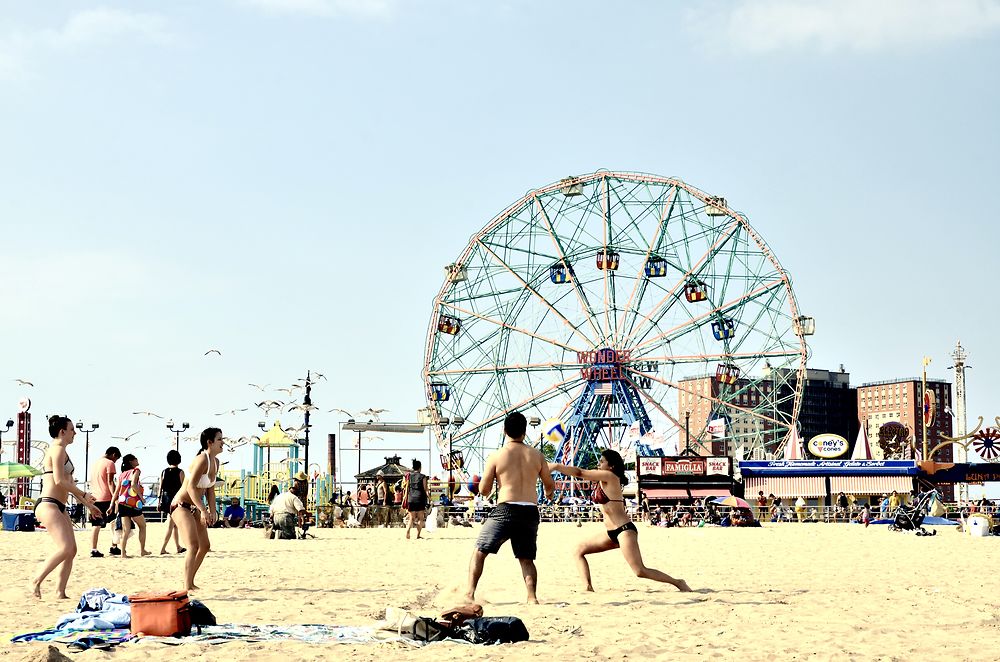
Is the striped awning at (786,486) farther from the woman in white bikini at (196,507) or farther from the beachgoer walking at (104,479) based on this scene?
the woman in white bikini at (196,507)

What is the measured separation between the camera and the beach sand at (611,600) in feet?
25.5

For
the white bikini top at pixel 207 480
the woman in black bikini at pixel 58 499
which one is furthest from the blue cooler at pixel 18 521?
the woman in black bikini at pixel 58 499

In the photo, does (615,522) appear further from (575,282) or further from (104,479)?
(575,282)

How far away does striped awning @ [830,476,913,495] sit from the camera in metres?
61.6

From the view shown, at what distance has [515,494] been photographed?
9961mm

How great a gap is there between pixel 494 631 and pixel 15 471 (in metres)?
35.1

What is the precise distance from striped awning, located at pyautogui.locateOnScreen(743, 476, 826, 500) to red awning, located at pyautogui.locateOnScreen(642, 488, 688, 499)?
15.7 ft

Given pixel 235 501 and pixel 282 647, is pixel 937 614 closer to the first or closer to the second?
pixel 282 647

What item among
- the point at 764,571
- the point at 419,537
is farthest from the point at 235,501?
the point at 764,571

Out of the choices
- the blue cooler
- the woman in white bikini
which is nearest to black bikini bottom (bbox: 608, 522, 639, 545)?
the woman in white bikini

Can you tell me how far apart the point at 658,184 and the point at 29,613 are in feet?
169

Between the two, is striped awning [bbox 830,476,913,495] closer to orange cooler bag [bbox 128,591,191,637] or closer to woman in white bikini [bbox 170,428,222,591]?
woman in white bikini [bbox 170,428,222,591]

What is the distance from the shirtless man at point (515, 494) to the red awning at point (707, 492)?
160 feet

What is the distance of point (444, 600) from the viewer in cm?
1048
